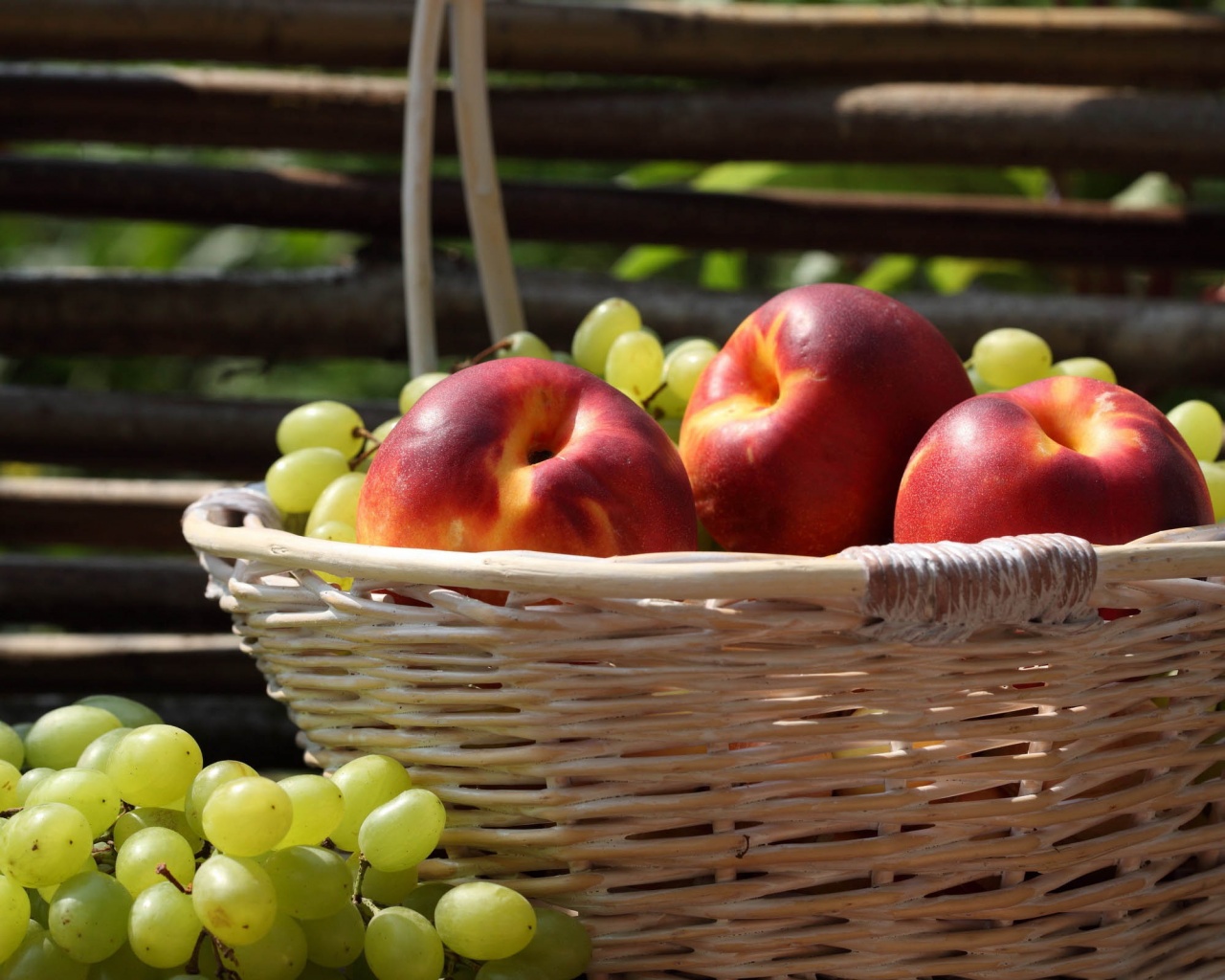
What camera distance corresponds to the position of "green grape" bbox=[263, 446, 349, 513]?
759 millimetres

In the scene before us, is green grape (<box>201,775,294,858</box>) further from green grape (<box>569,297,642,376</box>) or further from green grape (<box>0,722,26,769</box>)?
green grape (<box>569,297,642,376</box>)

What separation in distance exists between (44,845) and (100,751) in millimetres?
104

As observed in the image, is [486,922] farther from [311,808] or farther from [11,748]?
[11,748]

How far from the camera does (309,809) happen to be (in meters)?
0.54

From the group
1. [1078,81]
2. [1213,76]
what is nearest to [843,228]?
[1078,81]

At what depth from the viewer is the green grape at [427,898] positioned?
1.85ft

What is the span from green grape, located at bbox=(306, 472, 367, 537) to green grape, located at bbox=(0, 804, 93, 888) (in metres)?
0.22

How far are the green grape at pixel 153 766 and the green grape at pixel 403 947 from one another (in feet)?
0.39

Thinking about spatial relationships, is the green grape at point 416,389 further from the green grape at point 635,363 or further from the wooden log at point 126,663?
the wooden log at point 126,663

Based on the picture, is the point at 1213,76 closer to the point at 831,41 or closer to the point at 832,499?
the point at 831,41

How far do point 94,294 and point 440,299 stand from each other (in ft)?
1.29

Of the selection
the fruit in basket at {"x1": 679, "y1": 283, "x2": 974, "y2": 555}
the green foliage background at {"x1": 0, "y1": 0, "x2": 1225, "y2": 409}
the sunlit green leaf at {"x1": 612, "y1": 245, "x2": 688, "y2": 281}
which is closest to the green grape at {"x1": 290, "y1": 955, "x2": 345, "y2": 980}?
the fruit in basket at {"x1": 679, "y1": 283, "x2": 974, "y2": 555}

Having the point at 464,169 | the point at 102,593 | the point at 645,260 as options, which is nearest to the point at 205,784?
the point at 464,169

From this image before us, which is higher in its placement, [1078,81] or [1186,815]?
[1078,81]
